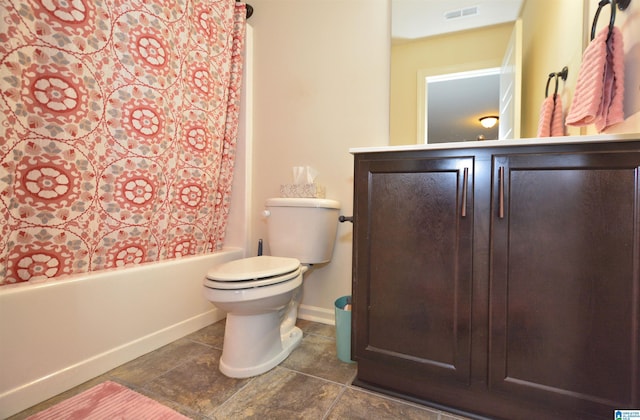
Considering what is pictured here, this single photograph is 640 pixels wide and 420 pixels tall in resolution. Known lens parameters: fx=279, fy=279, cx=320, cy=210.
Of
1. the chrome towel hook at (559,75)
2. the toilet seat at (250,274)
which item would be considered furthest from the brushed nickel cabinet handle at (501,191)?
the toilet seat at (250,274)

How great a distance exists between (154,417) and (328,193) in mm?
1320

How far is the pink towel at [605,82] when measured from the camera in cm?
90

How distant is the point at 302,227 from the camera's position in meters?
1.60

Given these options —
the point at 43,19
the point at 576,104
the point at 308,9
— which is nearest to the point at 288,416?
the point at 576,104

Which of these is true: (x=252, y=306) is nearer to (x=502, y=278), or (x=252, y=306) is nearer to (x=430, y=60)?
(x=502, y=278)

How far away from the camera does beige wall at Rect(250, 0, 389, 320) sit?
5.49 ft

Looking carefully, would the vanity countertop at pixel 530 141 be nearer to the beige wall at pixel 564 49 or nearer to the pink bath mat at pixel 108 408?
the beige wall at pixel 564 49

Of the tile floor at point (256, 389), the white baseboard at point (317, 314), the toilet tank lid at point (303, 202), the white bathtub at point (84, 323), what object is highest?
the toilet tank lid at point (303, 202)

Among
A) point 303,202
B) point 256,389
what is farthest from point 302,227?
point 256,389

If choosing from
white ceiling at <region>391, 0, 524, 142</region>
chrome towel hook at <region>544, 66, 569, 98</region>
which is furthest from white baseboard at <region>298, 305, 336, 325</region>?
chrome towel hook at <region>544, 66, 569, 98</region>

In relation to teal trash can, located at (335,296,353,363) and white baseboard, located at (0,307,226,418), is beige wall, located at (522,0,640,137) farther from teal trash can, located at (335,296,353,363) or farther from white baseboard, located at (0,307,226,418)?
white baseboard, located at (0,307,226,418)

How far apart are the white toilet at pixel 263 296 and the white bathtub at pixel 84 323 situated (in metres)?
0.45

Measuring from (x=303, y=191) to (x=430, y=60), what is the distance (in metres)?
1.01

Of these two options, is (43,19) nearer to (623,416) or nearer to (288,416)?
(288,416)
